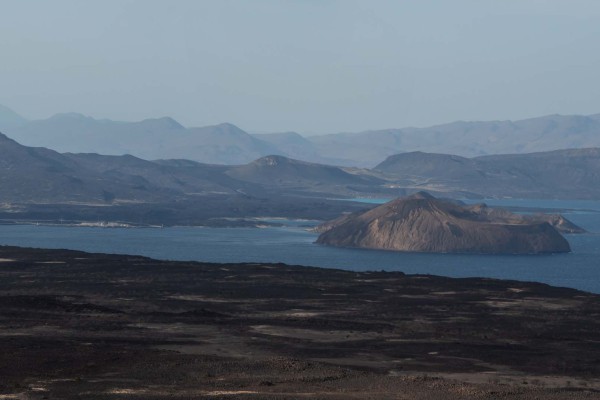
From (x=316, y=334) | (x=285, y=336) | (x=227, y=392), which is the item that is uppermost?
(x=316, y=334)

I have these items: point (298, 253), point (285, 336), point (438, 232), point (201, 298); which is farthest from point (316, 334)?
point (438, 232)

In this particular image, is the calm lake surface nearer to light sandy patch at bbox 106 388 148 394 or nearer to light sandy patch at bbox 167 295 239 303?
light sandy patch at bbox 167 295 239 303

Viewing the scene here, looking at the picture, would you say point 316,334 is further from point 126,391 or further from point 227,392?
point 126,391

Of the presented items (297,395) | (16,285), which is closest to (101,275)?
(16,285)

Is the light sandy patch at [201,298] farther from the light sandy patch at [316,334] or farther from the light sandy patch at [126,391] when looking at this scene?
the light sandy patch at [126,391]

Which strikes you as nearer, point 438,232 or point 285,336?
point 285,336

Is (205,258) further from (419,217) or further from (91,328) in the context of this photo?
(91,328)
